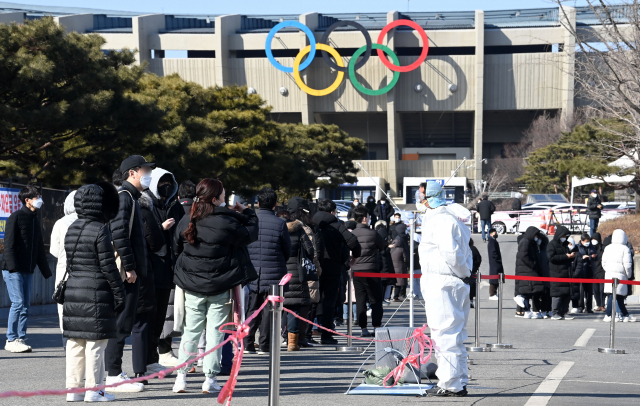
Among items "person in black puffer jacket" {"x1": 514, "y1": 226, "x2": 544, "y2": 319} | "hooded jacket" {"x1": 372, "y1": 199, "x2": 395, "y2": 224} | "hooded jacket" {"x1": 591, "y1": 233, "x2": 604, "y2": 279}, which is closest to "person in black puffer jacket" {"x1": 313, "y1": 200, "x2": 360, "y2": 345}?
"person in black puffer jacket" {"x1": 514, "y1": 226, "x2": 544, "y2": 319}

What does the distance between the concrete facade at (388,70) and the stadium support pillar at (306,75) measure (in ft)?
0.30

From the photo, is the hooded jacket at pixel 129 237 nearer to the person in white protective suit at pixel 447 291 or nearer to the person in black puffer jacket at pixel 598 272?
the person in white protective suit at pixel 447 291

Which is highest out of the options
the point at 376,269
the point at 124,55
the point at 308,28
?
the point at 308,28

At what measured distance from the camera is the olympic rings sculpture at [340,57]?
59.6m

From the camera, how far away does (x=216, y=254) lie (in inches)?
245

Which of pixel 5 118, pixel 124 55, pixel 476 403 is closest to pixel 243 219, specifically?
pixel 476 403

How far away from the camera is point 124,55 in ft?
70.0

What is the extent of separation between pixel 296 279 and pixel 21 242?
3.19 metres

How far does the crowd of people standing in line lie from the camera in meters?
5.63

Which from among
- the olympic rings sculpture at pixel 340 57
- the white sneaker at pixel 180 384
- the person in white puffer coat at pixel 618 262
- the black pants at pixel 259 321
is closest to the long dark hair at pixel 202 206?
the white sneaker at pixel 180 384

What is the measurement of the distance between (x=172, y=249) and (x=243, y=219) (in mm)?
1052

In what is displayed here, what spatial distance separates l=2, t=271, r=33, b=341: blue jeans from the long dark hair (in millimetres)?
3549

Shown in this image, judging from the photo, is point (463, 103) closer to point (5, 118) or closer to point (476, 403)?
point (5, 118)

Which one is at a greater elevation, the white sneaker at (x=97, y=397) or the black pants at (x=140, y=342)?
the black pants at (x=140, y=342)
